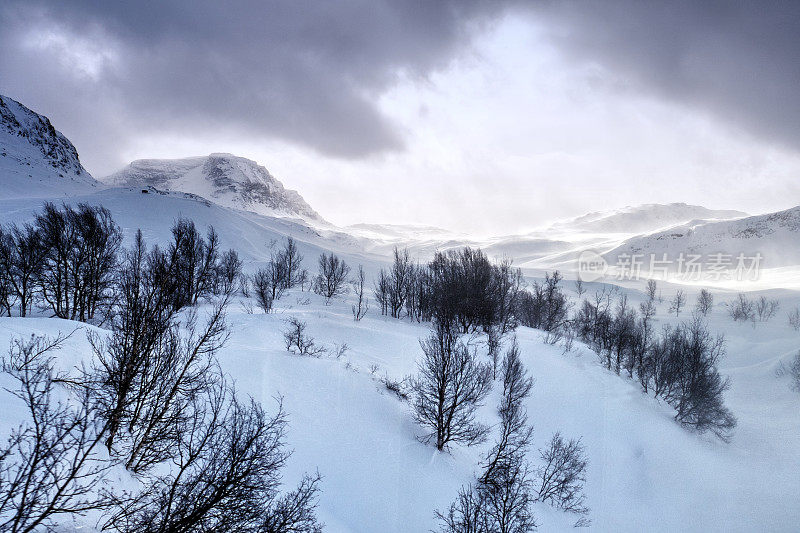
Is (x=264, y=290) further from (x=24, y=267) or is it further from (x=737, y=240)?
(x=737, y=240)

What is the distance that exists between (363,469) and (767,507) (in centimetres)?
3086

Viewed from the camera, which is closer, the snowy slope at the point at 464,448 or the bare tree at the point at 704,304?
the snowy slope at the point at 464,448

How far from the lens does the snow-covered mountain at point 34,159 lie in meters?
66.9

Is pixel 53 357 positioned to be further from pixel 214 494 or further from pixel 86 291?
pixel 86 291

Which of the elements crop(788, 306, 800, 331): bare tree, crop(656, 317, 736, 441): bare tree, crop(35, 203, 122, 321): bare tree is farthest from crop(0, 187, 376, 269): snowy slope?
crop(788, 306, 800, 331): bare tree

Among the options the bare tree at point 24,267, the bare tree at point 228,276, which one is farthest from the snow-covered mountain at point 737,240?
the bare tree at point 24,267

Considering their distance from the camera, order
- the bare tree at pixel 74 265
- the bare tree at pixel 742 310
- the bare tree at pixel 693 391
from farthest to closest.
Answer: the bare tree at pixel 742 310 < the bare tree at pixel 693 391 < the bare tree at pixel 74 265

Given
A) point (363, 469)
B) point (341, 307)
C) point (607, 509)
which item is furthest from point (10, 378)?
point (341, 307)

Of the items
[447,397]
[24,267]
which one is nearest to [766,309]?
[447,397]

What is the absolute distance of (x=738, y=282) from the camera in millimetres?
108625

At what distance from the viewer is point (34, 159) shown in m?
80.6

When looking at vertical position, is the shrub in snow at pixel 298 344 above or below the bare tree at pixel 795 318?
above

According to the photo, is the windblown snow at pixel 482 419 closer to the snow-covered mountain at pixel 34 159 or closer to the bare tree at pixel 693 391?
the bare tree at pixel 693 391

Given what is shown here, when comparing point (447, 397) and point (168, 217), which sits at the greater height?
point (168, 217)
